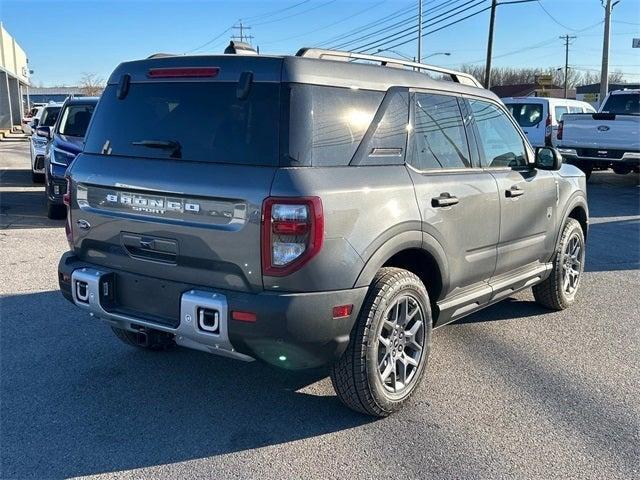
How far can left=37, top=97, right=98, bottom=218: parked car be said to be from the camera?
31.2 ft

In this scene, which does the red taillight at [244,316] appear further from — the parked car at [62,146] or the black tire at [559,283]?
the parked car at [62,146]

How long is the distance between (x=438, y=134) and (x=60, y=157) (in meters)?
7.25

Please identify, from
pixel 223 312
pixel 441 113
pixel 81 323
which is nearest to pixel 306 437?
pixel 223 312

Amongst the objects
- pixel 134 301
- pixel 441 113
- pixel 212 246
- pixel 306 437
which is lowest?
pixel 306 437

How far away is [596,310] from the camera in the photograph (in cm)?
587

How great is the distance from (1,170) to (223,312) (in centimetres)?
1757

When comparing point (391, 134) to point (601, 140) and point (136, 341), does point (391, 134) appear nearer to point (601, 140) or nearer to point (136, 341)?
point (136, 341)

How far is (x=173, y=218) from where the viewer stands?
334cm

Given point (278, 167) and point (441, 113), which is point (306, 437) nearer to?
point (278, 167)

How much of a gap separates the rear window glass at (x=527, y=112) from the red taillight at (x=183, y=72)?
14339 millimetres

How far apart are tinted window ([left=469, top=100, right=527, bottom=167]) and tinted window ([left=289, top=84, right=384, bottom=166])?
4.39 feet

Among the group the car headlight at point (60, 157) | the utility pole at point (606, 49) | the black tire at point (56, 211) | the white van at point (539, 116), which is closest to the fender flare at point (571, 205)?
the car headlight at point (60, 157)

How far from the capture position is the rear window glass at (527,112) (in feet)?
54.3

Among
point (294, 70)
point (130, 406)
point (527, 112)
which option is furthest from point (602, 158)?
point (130, 406)
